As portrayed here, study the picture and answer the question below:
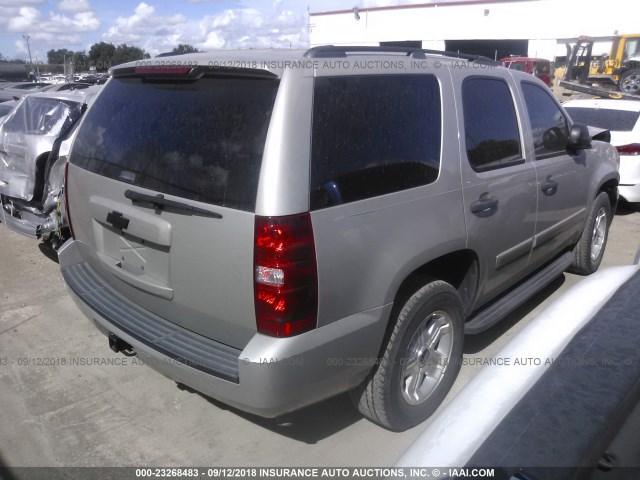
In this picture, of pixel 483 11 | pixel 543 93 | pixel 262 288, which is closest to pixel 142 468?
pixel 262 288

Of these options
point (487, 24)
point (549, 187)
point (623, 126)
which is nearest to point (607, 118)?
point (623, 126)

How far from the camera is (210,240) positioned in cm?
230

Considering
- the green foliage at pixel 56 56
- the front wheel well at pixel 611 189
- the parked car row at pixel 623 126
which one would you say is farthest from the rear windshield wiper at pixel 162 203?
A: the green foliage at pixel 56 56

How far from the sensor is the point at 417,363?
3014mm

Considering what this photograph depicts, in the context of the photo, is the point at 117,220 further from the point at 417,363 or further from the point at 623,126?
the point at 623,126

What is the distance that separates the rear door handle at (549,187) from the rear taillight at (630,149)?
143 inches

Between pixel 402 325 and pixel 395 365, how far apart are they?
0.21m

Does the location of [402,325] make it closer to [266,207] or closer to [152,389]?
[266,207]

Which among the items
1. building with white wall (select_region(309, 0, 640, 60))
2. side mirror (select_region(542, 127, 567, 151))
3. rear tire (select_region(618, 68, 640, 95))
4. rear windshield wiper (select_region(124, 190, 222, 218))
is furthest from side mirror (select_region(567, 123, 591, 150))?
building with white wall (select_region(309, 0, 640, 60))

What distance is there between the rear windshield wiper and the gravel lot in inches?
48.8

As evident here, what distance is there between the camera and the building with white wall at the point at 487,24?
39.5 metres

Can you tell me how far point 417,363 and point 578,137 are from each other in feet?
7.37

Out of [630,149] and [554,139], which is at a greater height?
[554,139]

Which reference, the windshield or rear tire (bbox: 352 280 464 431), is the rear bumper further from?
the windshield
